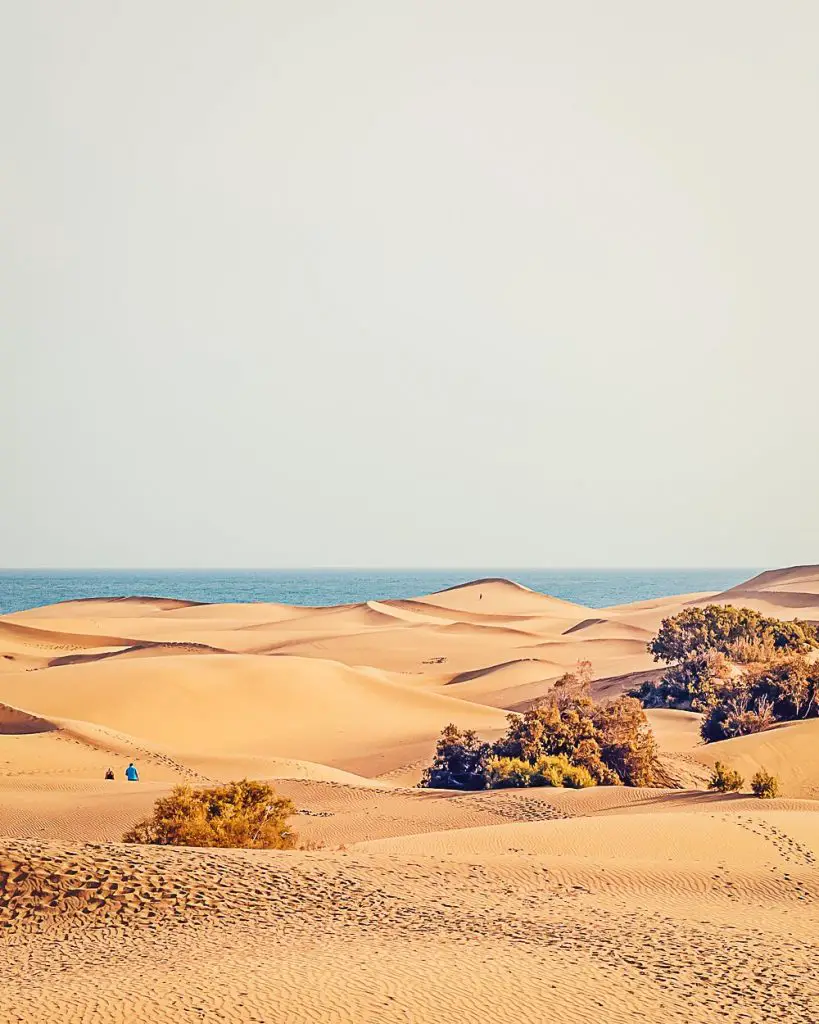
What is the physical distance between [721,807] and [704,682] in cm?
1476

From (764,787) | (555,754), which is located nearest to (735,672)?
(555,754)

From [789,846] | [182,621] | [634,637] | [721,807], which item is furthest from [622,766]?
[182,621]

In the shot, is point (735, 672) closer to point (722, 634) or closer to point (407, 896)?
point (722, 634)

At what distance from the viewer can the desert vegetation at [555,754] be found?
19500 mm

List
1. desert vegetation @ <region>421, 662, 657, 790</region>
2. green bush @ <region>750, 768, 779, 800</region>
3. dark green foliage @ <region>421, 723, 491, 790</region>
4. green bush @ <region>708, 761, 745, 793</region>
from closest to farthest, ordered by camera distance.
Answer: green bush @ <region>750, 768, 779, 800</region> → green bush @ <region>708, 761, 745, 793</region> → desert vegetation @ <region>421, 662, 657, 790</region> → dark green foliage @ <region>421, 723, 491, 790</region>

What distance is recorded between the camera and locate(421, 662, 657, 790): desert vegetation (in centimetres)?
1950

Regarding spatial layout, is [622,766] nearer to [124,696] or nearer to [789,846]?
[789,846]

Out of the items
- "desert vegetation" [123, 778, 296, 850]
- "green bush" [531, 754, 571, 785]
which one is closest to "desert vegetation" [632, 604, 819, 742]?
"green bush" [531, 754, 571, 785]

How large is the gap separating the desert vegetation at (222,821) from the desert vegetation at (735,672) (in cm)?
1414

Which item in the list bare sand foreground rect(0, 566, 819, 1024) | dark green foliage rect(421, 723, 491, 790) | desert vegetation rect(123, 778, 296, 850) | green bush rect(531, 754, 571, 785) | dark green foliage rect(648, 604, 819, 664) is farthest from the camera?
dark green foliage rect(648, 604, 819, 664)

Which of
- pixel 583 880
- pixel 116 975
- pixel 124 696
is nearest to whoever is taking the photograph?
pixel 116 975

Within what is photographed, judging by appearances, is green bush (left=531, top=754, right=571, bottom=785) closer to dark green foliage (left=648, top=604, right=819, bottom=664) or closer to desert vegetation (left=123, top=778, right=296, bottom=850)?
desert vegetation (left=123, top=778, right=296, bottom=850)

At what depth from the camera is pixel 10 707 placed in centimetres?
2730

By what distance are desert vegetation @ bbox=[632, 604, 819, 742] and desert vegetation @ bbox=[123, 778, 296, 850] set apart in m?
14.1
